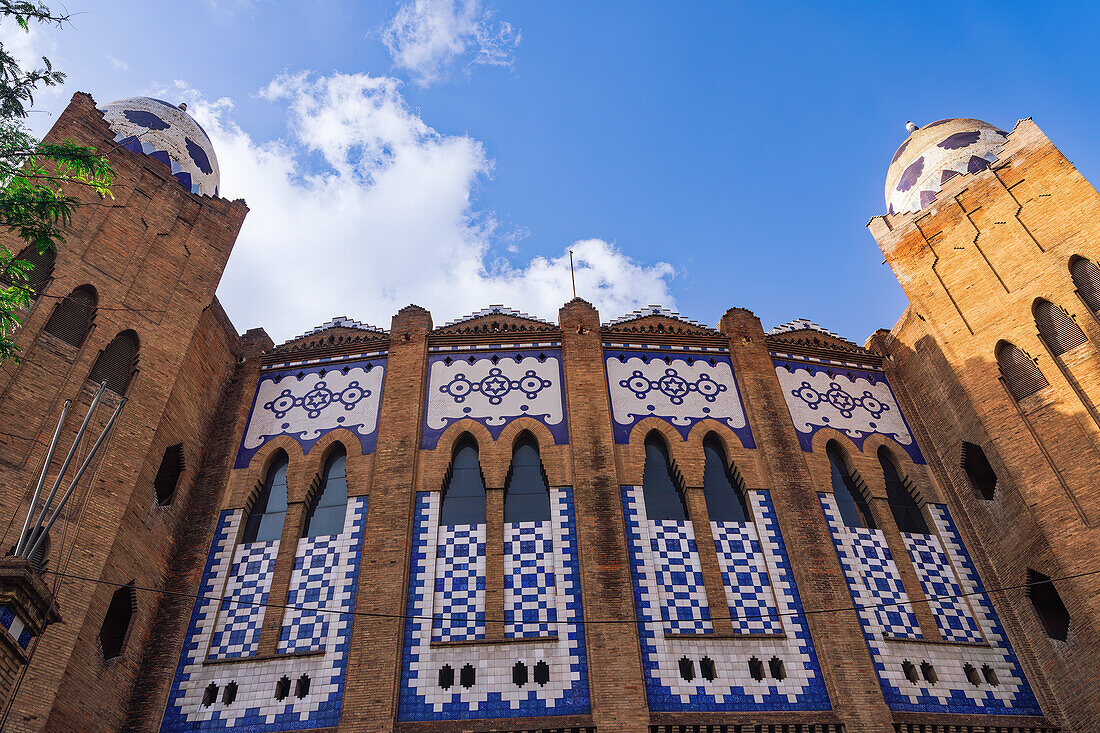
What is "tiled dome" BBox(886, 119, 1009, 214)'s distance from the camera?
47.0 ft

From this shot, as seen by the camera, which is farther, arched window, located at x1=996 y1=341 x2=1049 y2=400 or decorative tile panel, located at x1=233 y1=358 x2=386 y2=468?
decorative tile panel, located at x1=233 y1=358 x2=386 y2=468

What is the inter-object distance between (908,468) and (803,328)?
3.08 meters

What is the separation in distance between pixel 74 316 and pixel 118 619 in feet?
12.7

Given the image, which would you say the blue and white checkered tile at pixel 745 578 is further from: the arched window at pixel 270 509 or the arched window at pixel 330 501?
the arched window at pixel 270 509

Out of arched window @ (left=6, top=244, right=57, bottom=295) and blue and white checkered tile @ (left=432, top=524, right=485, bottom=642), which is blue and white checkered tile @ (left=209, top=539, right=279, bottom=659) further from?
arched window @ (left=6, top=244, right=57, bottom=295)

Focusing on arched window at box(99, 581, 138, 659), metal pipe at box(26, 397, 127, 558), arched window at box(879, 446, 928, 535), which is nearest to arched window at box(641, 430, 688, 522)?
arched window at box(879, 446, 928, 535)

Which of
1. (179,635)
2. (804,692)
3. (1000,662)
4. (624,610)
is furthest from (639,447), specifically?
(179,635)

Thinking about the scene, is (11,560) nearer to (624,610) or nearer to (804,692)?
(624,610)

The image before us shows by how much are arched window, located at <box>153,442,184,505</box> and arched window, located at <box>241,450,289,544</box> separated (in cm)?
111

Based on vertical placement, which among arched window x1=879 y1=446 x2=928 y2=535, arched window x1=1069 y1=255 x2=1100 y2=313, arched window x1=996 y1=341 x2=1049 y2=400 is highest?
arched window x1=1069 y1=255 x2=1100 y2=313

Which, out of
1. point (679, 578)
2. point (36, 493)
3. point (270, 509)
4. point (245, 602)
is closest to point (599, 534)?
point (679, 578)

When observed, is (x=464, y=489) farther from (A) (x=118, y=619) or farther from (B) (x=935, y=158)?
(B) (x=935, y=158)

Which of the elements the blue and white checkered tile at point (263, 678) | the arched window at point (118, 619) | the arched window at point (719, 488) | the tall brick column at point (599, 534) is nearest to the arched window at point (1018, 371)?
the arched window at point (719, 488)

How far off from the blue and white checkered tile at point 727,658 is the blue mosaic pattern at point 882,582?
1.07 meters
